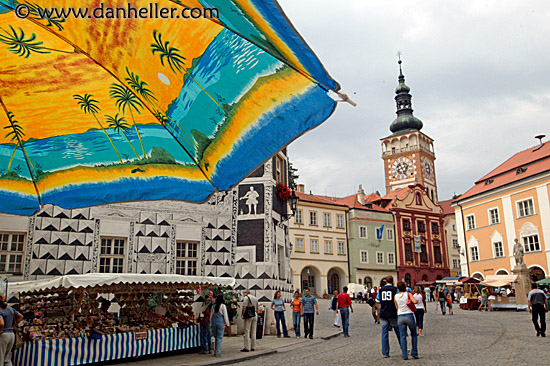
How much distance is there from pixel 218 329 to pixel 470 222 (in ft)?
130

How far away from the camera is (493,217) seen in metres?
43.0

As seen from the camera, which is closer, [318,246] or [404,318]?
[404,318]

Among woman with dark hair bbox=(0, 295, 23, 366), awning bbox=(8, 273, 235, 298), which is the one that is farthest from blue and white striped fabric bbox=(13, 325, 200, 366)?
awning bbox=(8, 273, 235, 298)

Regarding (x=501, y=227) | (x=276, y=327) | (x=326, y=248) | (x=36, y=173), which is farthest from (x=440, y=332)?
(x=326, y=248)

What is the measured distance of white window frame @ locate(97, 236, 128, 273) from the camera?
53.1 feet

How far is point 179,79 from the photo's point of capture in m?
5.11

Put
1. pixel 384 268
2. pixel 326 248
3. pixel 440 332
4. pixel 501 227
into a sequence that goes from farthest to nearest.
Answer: pixel 384 268 → pixel 326 248 → pixel 501 227 → pixel 440 332

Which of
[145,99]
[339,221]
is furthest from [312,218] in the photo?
[145,99]

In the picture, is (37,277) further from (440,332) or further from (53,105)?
(440,332)

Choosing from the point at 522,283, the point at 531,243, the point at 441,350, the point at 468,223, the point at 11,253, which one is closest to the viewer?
the point at 441,350

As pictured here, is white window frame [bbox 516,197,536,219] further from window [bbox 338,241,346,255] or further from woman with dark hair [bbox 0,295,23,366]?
woman with dark hair [bbox 0,295,23,366]

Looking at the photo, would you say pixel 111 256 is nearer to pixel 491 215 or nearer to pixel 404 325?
pixel 404 325

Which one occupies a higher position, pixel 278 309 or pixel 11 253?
pixel 11 253

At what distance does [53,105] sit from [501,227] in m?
42.8
